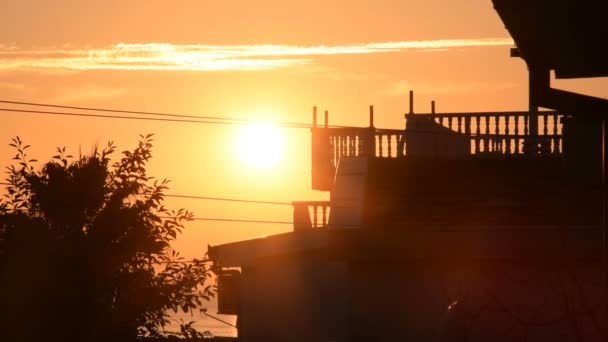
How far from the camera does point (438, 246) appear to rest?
1042 inches

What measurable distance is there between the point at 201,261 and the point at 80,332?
400cm

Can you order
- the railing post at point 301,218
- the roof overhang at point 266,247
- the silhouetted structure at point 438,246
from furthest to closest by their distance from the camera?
1. the railing post at point 301,218
2. the roof overhang at point 266,247
3. the silhouetted structure at point 438,246

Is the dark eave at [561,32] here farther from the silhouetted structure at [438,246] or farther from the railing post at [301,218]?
the railing post at [301,218]

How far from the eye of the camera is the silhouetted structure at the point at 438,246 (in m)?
26.0

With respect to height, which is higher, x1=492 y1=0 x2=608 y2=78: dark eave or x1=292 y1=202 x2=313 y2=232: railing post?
x1=492 y1=0 x2=608 y2=78: dark eave

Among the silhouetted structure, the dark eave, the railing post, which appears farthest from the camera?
the railing post

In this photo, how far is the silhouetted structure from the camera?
2600cm

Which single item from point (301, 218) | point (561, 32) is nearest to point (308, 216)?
point (301, 218)

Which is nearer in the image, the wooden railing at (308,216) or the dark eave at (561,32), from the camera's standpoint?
the dark eave at (561,32)

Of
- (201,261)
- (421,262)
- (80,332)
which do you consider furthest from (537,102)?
(201,261)

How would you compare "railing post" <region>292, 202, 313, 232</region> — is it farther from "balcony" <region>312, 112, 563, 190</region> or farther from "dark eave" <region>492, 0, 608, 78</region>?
"dark eave" <region>492, 0, 608, 78</region>

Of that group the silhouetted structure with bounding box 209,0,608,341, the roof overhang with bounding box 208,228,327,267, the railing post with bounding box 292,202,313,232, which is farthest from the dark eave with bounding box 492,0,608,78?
the railing post with bounding box 292,202,313,232

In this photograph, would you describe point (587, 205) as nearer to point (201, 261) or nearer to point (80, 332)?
point (201, 261)

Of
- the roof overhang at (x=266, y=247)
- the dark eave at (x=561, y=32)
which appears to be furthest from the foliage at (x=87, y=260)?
the dark eave at (x=561, y=32)
